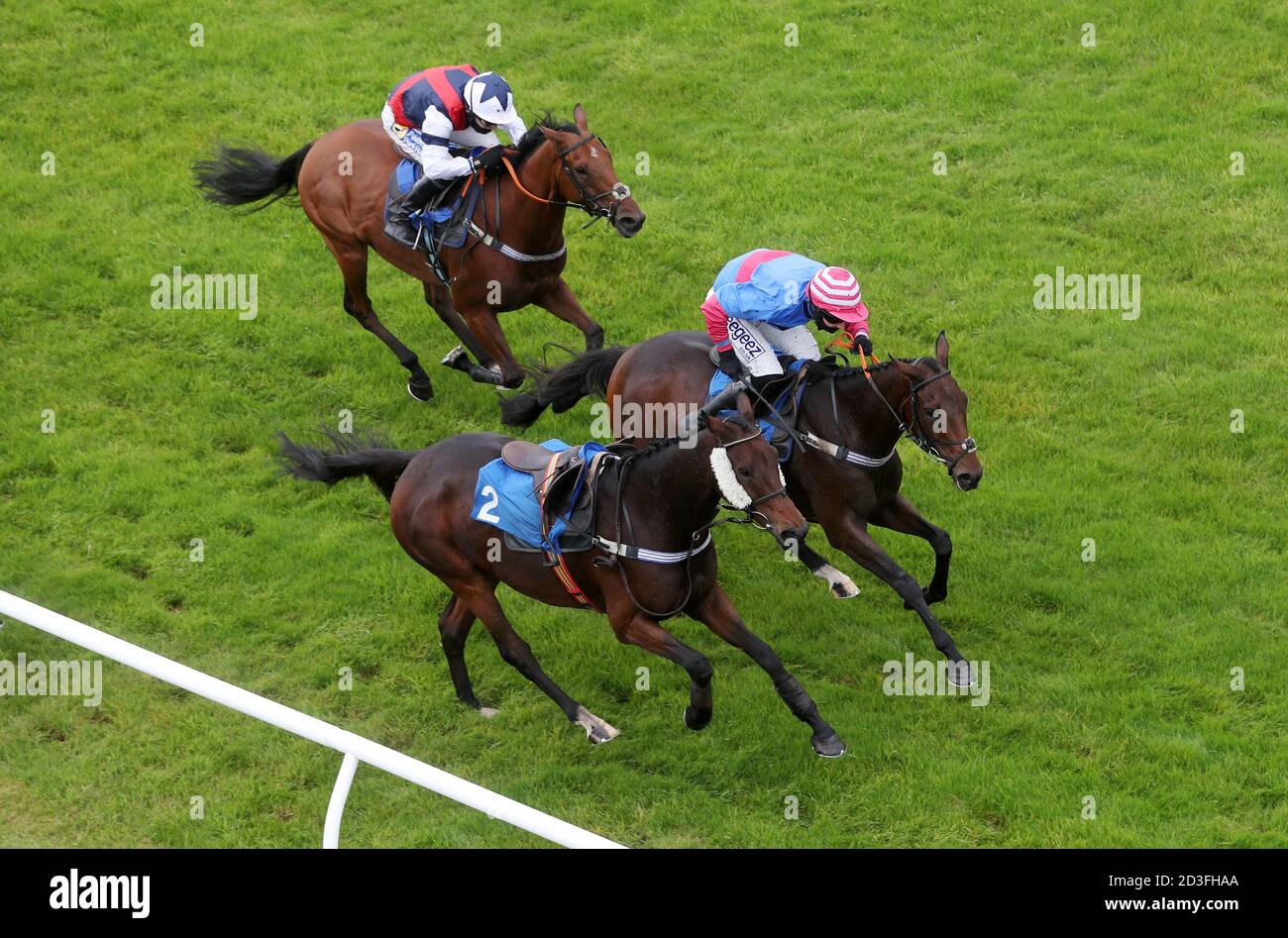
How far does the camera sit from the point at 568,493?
674cm

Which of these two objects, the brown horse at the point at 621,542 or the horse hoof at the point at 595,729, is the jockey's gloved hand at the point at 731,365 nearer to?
the brown horse at the point at 621,542

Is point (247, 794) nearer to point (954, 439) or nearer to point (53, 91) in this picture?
point (954, 439)

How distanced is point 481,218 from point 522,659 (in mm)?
3364

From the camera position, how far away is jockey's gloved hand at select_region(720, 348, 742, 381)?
309 inches

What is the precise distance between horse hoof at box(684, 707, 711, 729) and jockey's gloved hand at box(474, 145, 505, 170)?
414cm

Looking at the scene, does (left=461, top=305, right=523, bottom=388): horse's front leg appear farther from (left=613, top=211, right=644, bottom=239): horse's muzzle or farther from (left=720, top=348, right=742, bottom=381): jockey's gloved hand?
(left=720, top=348, right=742, bottom=381): jockey's gloved hand

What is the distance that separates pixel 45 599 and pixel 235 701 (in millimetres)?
4391

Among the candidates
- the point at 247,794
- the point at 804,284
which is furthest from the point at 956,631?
the point at 247,794

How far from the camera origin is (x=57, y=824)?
664cm

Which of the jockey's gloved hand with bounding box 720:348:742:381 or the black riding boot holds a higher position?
the black riding boot

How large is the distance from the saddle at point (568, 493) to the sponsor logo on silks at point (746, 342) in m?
1.45

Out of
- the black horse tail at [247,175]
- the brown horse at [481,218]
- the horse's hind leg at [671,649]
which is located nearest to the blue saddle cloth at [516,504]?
the horse's hind leg at [671,649]
